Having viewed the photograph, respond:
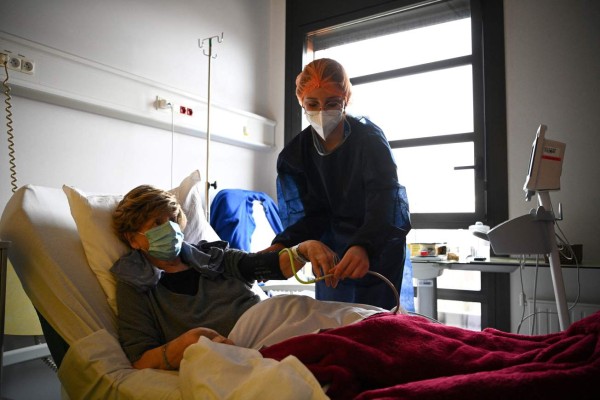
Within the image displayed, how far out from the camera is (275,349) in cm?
88

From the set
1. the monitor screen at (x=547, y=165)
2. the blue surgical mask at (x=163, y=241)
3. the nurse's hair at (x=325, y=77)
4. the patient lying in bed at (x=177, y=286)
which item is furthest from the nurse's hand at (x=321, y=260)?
the monitor screen at (x=547, y=165)

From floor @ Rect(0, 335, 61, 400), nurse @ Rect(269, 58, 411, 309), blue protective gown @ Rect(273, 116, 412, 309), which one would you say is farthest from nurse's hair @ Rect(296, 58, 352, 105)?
floor @ Rect(0, 335, 61, 400)

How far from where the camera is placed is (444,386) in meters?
0.65

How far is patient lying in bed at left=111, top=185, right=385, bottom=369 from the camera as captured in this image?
3.66 feet

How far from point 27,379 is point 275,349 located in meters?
1.62

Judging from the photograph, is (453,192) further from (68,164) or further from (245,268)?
(68,164)

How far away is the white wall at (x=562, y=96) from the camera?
7.93ft

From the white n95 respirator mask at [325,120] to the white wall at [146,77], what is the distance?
1.28 m

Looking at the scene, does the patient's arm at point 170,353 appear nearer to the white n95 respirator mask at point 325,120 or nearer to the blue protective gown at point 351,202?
the blue protective gown at point 351,202

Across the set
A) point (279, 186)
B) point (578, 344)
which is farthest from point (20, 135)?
point (578, 344)

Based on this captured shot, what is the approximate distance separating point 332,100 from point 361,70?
78.3 inches

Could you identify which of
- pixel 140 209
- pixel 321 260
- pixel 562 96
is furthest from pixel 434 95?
pixel 140 209

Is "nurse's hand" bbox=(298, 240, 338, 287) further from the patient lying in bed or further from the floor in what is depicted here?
the floor

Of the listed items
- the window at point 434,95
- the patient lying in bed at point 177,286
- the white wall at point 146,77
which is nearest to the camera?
the patient lying in bed at point 177,286
